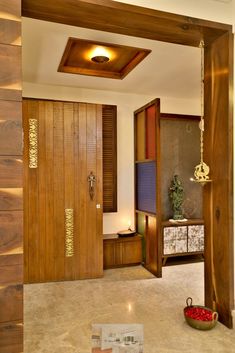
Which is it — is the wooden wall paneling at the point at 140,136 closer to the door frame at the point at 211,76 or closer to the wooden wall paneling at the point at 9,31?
the door frame at the point at 211,76

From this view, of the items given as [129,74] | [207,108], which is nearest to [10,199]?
[207,108]

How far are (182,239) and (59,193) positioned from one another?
1.86 metres

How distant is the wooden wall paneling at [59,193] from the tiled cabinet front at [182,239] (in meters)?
1.40

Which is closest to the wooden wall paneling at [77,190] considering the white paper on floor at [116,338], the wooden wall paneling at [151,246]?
the wooden wall paneling at [151,246]

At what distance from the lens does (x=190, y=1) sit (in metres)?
2.09

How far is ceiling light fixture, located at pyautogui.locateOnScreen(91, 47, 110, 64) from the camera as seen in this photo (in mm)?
2881

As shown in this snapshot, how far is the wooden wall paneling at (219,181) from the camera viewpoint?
7.22ft

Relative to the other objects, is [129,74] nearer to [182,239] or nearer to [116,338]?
[182,239]

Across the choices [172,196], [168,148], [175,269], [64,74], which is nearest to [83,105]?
[64,74]

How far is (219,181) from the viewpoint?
231 cm

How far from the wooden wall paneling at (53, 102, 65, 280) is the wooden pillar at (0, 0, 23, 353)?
166 centimetres

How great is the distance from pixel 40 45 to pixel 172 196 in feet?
8.90

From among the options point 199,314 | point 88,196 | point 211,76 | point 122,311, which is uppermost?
point 211,76

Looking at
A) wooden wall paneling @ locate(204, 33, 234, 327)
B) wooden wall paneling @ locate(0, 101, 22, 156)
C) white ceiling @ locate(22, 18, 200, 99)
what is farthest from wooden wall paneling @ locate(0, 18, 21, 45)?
wooden wall paneling @ locate(204, 33, 234, 327)
